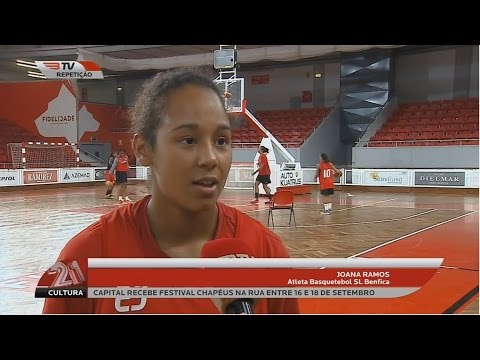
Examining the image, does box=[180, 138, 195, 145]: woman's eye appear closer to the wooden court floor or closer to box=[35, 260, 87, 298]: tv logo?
the wooden court floor

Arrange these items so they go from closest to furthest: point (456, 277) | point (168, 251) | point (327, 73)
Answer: point (168, 251) < point (456, 277) < point (327, 73)

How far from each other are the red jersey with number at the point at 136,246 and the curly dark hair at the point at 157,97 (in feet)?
1.04

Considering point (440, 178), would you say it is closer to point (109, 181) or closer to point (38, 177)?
point (109, 181)

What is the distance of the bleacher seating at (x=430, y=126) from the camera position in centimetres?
1184

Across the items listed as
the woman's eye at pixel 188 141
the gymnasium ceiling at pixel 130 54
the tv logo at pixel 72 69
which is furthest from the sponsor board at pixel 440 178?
the woman's eye at pixel 188 141

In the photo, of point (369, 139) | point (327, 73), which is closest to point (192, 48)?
point (327, 73)

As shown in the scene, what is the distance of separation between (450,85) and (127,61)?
11.1 meters

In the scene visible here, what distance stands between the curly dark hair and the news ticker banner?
2.02ft

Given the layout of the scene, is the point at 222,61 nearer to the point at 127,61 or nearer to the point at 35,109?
the point at 127,61

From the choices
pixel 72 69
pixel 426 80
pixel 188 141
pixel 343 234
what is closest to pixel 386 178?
pixel 426 80

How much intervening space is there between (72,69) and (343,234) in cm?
436

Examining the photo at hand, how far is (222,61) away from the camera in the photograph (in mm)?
3674

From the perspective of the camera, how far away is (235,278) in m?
2.66

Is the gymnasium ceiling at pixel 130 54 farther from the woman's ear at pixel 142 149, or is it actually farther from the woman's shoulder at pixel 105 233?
the woman's shoulder at pixel 105 233
